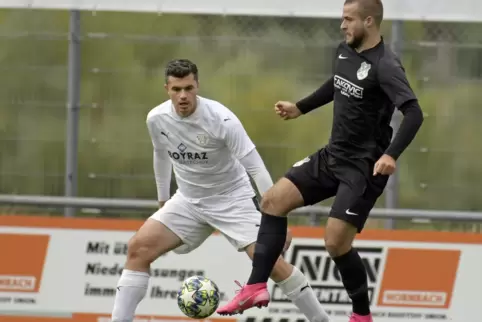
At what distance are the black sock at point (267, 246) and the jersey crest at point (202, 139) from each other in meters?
0.79

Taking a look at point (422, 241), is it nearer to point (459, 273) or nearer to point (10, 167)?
point (459, 273)

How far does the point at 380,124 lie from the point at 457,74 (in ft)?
8.86

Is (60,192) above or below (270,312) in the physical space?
above

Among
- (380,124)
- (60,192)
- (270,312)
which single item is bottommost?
(270,312)

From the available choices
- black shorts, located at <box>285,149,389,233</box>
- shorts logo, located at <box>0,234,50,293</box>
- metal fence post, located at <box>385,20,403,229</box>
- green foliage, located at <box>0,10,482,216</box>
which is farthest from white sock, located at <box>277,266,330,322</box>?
shorts logo, located at <box>0,234,50,293</box>

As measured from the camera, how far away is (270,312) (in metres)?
10.0

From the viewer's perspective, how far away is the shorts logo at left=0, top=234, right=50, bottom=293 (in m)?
10.1

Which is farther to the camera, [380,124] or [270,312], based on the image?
[270,312]

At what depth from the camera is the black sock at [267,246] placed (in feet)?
26.2

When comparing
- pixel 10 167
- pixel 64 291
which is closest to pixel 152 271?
pixel 64 291

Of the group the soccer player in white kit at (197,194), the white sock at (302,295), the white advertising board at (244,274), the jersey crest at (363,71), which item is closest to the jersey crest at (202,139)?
the soccer player in white kit at (197,194)

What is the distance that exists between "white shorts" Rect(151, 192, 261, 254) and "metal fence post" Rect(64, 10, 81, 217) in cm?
184

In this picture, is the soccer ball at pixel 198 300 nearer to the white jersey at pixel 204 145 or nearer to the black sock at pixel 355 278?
the white jersey at pixel 204 145

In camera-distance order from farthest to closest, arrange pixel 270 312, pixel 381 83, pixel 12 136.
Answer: pixel 12 136 → pixel 270 312 → pixel 381 83
